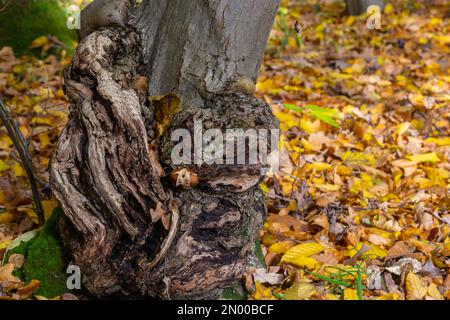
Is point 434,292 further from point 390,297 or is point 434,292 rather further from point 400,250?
point 400,250

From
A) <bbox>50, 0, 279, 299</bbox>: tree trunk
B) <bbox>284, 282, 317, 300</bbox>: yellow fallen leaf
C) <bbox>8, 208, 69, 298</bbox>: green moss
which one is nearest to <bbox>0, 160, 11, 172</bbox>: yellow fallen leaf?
<bbox>8, 208, 69, 298</bbox>: green moss

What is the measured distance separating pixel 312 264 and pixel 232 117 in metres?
0.85

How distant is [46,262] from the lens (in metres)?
2.53

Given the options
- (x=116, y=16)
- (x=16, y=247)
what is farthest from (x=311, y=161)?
(x=16, y=247)

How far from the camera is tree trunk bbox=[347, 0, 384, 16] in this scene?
688 centimetres

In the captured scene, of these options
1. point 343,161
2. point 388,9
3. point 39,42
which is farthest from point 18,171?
point 388,9

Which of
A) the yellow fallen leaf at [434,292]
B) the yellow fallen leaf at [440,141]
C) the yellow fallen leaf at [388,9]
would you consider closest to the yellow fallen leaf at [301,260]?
the yellow fallen leaf at [434,292]

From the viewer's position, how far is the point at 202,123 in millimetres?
2238

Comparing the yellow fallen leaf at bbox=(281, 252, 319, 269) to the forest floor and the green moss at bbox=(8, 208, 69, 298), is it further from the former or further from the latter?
the green moss at bbox=(8, 208, 69, 298)

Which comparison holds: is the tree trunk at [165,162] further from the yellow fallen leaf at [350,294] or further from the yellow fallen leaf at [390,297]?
the yellow fallen leaf at [390,297]

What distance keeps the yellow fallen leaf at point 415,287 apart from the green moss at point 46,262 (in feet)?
5.13

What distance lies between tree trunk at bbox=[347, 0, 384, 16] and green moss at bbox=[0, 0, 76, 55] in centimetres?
374

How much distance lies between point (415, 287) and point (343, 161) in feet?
4.66

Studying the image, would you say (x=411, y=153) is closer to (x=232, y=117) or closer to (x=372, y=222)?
(x=372, y=222)
